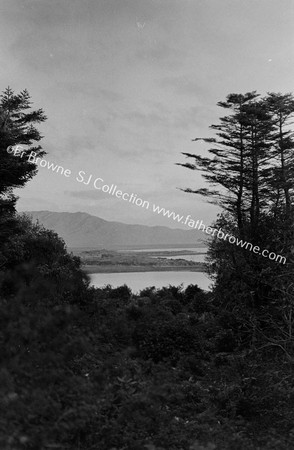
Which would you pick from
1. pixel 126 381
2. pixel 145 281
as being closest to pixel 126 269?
pixel 145 281

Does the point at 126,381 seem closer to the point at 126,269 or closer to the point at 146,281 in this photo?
the point at 146,281

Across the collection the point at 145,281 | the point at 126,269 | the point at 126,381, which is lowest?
the point at 126,269

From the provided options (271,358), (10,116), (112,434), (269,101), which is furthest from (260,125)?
(112,434)

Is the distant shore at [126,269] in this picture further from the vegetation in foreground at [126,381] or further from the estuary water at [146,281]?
the vegetation in foreground at [126,381]

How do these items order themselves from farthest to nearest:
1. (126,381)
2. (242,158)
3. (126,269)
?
(126,269), (242,158), (126,381)

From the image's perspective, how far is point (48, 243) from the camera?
18797mm

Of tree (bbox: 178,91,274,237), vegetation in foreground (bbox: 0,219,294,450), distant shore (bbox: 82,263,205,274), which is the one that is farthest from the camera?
distant shore (bbox: 82,263,205,274)

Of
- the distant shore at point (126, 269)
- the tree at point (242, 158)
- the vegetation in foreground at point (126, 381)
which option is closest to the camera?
the vegetation in foreground at point (126, 381)

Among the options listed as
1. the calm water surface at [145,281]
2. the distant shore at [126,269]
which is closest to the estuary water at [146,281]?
the calm water surface at [145,281]

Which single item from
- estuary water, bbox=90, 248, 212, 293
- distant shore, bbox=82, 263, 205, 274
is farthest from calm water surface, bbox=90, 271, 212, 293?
distant shore, bbox=82, 263, 205, 274

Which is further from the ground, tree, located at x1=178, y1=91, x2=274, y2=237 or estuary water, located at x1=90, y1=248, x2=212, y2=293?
tree, located at x1=178, y1=91, x2=274, y2=237

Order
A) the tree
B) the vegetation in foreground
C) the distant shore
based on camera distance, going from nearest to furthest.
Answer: the vegetation in foreground, the tree, the distant shore

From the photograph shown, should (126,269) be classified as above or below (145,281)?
below

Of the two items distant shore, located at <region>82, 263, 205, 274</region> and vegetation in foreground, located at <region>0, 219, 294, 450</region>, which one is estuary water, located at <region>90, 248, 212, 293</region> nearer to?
distant shore, located at <region>82, 263, 205, 274</region>
